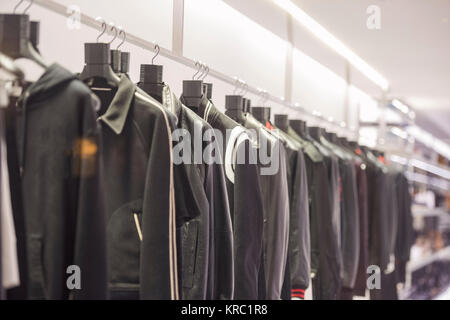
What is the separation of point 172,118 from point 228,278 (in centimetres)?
62

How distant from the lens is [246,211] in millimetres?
2273

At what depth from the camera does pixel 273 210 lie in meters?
2.55

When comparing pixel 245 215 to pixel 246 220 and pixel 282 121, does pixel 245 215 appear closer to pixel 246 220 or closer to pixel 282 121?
pixel 246 220

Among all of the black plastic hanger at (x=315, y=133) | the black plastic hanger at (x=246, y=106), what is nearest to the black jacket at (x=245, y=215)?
the black plastic hanger at (x=246, y=106)

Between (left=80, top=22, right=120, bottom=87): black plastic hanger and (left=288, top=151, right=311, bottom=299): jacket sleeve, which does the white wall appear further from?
(left=288, top=151, right=311, bottom=299): jacket sleeve

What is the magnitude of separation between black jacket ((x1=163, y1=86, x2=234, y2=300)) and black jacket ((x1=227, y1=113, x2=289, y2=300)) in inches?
16.5

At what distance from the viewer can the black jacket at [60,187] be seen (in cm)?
149

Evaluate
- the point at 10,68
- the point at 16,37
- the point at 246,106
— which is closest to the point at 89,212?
the point at 10,68

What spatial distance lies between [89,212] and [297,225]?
1.54 m

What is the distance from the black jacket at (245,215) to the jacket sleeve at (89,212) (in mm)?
813

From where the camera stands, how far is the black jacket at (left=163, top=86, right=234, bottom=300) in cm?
195

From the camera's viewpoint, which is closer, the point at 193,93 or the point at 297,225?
the point at 193,93

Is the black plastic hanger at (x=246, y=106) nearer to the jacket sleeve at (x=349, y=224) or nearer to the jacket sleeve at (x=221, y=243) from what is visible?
the jacket sleeve at (x=221, y=243)

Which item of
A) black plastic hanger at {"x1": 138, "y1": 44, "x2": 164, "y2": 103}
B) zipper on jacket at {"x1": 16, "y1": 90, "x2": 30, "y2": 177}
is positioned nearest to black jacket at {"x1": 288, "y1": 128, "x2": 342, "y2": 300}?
black plastic hanger at {"x1": 138, "y1": 44, "x2": 164, "y2": 103}
